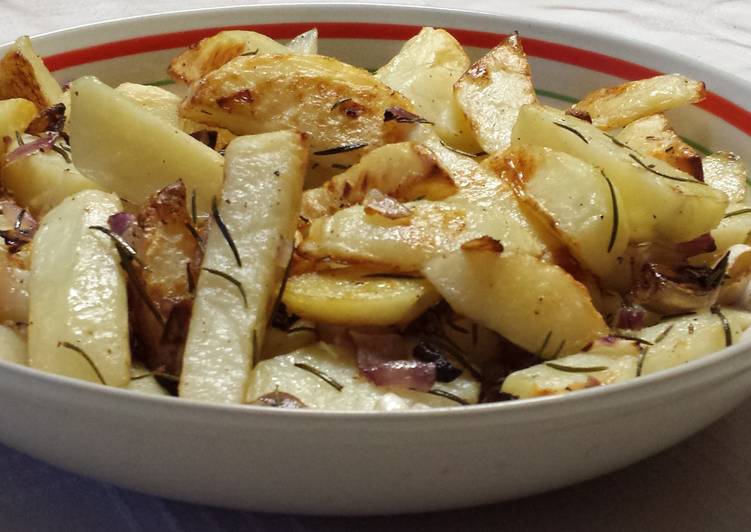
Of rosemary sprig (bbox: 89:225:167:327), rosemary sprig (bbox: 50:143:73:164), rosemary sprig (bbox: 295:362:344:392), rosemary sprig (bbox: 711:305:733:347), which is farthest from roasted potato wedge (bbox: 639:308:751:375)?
rosemary sprig (bbox: 50:143:73:164)

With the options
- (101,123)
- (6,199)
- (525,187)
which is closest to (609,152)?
(525,187)

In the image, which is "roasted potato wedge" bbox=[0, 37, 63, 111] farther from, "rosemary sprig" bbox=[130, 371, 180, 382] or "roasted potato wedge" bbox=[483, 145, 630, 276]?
"roasted potato wedge" bbox=[483, 145, 630, 276]

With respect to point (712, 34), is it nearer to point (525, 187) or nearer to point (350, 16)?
point (350, 16)

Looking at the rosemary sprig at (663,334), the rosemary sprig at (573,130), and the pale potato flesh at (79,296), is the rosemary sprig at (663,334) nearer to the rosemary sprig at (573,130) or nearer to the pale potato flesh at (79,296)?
the rosemary sprig at (573,130)

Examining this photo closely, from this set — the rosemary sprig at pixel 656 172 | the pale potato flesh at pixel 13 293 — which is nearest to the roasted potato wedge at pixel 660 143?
the rosemary sprig at pixel 656 172

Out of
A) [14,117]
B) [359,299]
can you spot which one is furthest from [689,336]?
[14,117]
